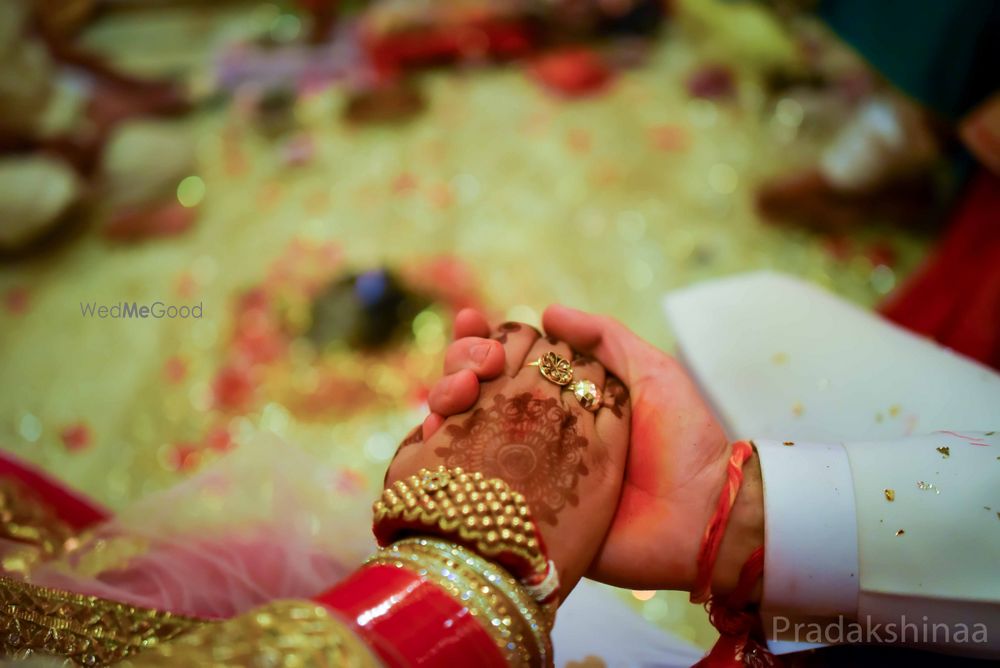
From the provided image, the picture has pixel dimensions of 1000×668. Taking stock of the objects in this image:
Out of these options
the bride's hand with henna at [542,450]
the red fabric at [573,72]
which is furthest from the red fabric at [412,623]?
the red fabric at [573,72]

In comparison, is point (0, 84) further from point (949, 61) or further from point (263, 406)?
point (949, 61)

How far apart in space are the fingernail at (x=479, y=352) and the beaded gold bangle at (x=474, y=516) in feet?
0.41

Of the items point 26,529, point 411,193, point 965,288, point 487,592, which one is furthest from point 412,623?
point 411,193

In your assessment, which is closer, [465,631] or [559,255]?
[465,631]

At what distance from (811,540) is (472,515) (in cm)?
30

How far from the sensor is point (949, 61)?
1.36 m

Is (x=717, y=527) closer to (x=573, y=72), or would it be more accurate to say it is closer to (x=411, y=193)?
(x=411, y=193)

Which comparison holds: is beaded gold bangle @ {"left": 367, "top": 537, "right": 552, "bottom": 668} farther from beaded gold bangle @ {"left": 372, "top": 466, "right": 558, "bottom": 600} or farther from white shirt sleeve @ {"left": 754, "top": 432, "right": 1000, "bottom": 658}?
white shirt sleeve @ {"left": 754, "top": 432, "right": 1000, "bottom": 658}

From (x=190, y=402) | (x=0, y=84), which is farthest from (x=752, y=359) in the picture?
(x=0, y=84)

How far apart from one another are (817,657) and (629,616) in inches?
9.2

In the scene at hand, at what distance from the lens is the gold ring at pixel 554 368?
0.72m

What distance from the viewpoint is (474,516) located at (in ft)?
1.94

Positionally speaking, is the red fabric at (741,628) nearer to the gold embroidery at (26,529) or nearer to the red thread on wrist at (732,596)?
the red thread on wrist at (732,596)

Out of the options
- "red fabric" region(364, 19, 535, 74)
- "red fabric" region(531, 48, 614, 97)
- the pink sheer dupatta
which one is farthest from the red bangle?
"red fabric" region(364, 19, 535, 74)
